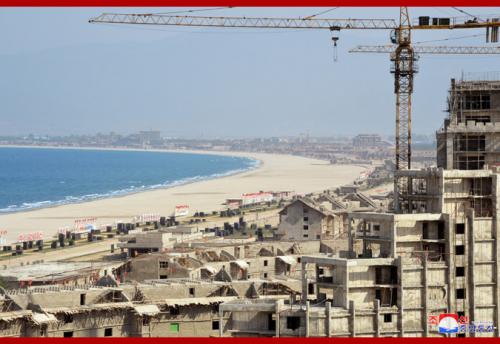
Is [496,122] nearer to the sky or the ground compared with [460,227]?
Answer: nearer to the sky

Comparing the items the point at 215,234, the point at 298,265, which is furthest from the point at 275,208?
the point at 298,265

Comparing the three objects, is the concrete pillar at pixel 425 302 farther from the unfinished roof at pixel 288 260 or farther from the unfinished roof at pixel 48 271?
the unfinished roof at pixel 48 271

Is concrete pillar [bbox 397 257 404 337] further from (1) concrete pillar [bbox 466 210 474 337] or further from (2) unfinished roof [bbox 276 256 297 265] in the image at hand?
(2) unfinished roof [bbox 276 256 297 265]

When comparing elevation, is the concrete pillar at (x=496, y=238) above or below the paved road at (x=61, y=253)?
above

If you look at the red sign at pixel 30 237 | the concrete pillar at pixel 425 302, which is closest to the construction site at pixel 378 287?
the concrete pillar at pixel 425 302

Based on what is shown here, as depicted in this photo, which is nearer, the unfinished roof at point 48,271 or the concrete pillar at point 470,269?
the concrete pillar at point 470,269

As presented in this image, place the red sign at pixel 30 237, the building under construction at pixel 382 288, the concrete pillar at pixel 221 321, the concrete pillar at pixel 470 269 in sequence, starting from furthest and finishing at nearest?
1. the red sign at pixel 30 237
2. the concrete pillar at pixel 470 269
3. the concrete pillar at pixel 221 321
4. the building under construction at pixel 382 288

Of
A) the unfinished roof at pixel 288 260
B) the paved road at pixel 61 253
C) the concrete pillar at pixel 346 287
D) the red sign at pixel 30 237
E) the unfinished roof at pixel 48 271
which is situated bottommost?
the red sign at pixel 30 237

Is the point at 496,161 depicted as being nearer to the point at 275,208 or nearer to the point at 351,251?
the point at 351,251

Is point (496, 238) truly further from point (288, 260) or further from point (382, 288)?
point (288, 260)

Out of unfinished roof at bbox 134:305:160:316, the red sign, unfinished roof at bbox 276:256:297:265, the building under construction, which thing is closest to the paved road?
the red sign

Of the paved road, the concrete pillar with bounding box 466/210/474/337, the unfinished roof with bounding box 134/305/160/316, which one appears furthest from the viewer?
the paved road
